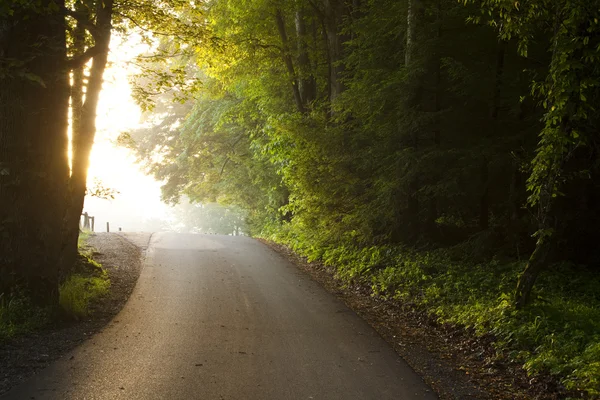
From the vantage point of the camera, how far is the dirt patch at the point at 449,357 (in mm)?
5820

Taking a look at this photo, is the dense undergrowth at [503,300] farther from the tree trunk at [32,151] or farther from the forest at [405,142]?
the tree trunk at [32,151]

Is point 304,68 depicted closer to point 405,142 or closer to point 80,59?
point 405,142

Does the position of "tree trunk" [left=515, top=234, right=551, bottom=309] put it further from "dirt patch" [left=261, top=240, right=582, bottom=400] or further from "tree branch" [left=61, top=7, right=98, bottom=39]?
"tree branch" [left=61, top=7, right=98, bottom=39]

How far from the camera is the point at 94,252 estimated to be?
47.6 ft

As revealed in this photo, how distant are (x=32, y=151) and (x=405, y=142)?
789 cm

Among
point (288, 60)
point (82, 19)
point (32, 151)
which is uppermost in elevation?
point (288, 60)

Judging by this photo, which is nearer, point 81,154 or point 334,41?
point 81,154

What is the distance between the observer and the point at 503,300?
26.9 ft

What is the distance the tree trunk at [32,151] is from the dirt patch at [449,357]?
5442 millimetres

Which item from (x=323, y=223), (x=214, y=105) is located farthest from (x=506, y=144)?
(x=214, y=105)

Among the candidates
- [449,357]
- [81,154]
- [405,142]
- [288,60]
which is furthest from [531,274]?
[288,60]

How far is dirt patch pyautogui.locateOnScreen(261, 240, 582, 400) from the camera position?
582 centimetres

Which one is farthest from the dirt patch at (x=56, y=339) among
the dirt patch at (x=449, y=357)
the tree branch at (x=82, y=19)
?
the tree branch at (x=82, y=19)

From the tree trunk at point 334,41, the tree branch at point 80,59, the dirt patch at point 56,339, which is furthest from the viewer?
the tree trunk at point 334,41
